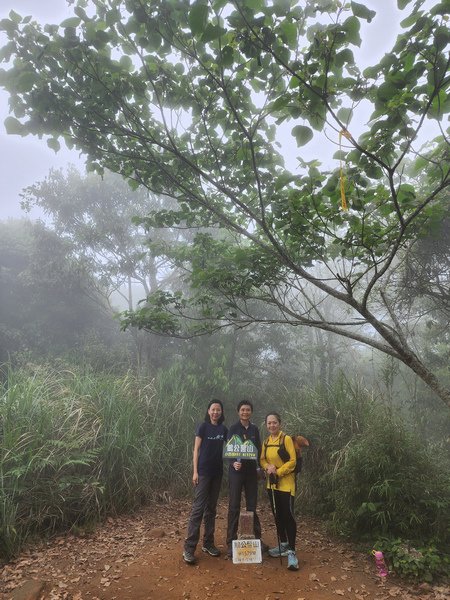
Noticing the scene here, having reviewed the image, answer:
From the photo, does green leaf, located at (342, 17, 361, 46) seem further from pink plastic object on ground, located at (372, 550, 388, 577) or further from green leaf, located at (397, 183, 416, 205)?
pink plastic object on ground, located at (372, 550, 388, 577)

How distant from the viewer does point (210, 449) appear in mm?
3654

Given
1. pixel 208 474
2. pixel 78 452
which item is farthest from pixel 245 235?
pixel 78 452

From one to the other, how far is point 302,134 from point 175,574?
369 centimetres

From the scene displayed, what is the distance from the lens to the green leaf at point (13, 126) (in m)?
2.53

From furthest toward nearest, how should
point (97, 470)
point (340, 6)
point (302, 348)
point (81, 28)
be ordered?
1. point (302, 348)
2. point (97, 470)
3. point (81, 28)
4. point (340, 6)

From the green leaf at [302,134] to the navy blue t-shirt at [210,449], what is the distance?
2761mm

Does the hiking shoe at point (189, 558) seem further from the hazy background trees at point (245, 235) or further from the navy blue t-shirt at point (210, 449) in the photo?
the hazy background trees at point (245, 235)

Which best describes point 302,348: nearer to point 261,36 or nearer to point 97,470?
point 97,470

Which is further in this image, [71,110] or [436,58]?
[71,110]

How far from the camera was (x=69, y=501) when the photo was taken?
14.2 feet

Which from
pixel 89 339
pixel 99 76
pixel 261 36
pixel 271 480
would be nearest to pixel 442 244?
pixel 271 480

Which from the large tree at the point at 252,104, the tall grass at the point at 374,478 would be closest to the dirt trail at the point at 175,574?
the tall grass at the point at 374,478

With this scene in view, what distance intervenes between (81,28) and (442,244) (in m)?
5.21

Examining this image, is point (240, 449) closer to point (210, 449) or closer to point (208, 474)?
point (210, 449)
